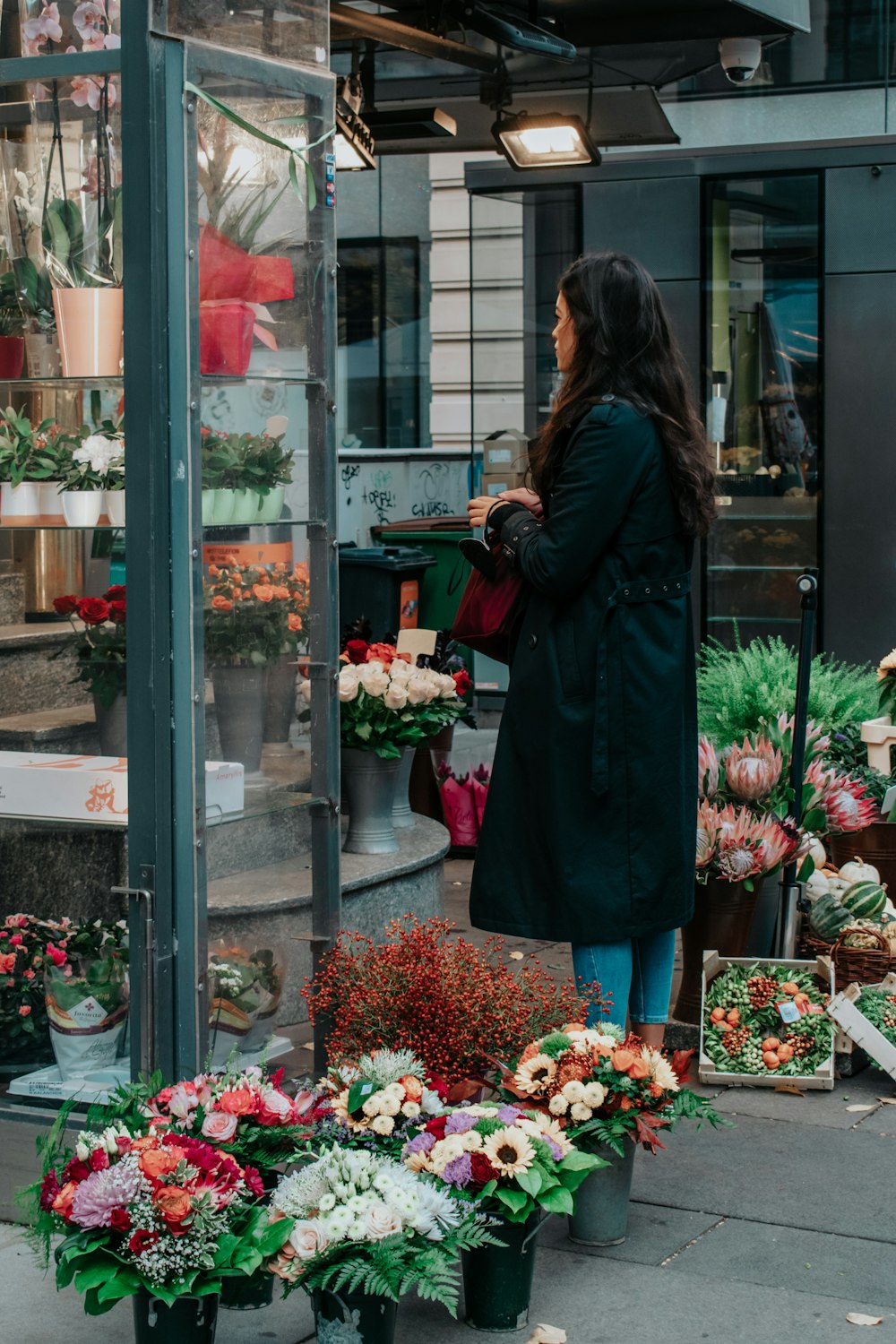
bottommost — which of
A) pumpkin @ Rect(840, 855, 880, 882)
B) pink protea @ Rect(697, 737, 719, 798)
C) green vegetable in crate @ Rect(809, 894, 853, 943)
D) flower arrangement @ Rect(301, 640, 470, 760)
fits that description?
green vegetable in crate @ Rect(809, 894, 853, 943)

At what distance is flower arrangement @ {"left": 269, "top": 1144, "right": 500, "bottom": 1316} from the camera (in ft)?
9.13

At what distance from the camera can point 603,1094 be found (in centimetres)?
333

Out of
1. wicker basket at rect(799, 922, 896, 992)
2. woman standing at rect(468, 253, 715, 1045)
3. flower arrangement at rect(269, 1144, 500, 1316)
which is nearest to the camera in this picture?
flower arrangement at rect(269, 1144, 500, 1316)

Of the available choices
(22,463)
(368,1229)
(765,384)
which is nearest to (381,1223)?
(368,1229)

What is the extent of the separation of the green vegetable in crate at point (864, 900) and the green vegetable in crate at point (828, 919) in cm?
6

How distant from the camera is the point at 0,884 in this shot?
13.6 ft

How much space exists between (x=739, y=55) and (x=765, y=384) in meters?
2.72

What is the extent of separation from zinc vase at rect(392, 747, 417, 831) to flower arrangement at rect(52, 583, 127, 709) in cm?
176

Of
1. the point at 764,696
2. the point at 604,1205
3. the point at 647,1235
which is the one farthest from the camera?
the point at 764,696

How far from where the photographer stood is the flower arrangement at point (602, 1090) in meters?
3.33

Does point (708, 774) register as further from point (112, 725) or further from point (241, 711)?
point (112, 725)

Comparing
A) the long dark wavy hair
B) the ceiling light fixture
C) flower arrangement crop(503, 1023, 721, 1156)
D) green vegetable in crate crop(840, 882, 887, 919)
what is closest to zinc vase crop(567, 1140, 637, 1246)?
flower arrangement crop(503, 1023, 721, 1156)

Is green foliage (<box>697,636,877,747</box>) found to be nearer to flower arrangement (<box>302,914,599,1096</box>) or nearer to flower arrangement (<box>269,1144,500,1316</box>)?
flower arrangement (<box>302,914,599,1096</box>)

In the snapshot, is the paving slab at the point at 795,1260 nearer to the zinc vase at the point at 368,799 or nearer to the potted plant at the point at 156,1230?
the potted plant at the point at 156,1230
